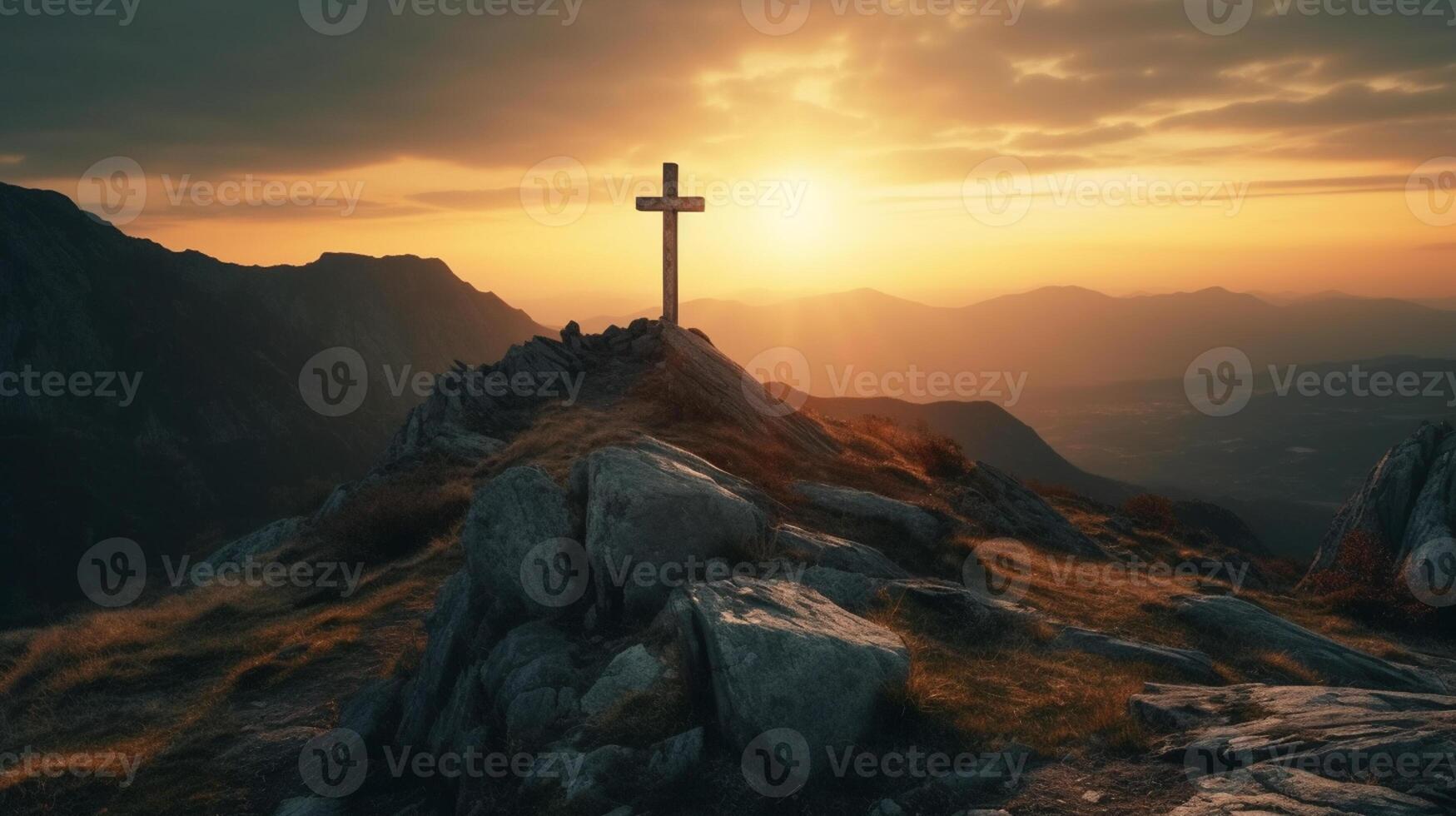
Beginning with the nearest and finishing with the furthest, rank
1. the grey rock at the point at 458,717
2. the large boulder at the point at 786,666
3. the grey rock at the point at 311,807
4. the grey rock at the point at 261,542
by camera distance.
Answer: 1. the large boulder at the point at 786,666
2. the grey rock at the point at 311,807
3. the grey rock at the point at 458,717
4. the grey rock at the point at 261,542

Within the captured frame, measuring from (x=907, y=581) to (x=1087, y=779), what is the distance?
6328 mm

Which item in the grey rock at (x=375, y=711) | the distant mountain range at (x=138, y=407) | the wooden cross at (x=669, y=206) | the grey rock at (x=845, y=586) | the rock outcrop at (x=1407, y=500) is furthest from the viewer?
the distant mountain range at (x=138, y=407)

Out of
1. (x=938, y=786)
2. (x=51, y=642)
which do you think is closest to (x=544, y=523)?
(x=938, y=786)

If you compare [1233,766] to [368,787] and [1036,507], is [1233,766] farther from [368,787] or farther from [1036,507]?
[1036,507]

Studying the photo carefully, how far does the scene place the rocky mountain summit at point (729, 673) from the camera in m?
7.88

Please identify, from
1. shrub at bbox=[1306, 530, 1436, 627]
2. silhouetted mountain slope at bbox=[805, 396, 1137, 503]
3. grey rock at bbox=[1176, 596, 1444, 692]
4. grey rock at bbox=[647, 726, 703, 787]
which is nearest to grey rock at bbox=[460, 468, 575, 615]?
grey rock at bbox=[647, 726, 703, 787]

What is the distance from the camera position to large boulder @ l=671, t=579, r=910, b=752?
328 inches

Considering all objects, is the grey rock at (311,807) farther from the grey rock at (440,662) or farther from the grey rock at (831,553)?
the grey rock at (831,553)

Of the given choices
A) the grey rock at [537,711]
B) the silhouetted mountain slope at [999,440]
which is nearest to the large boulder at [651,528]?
the grey rock at [537,711]

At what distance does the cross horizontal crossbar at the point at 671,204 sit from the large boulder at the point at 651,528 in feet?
56.0

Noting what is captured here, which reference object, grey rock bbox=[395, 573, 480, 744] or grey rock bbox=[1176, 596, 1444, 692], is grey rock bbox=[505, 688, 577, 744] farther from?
grey rock bbox=[1176, 596, 1444, 692]

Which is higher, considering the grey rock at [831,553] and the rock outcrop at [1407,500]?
the grey rock at [831,553]

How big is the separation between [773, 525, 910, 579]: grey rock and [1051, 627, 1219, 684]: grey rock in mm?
3332

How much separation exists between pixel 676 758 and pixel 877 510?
11935mm
